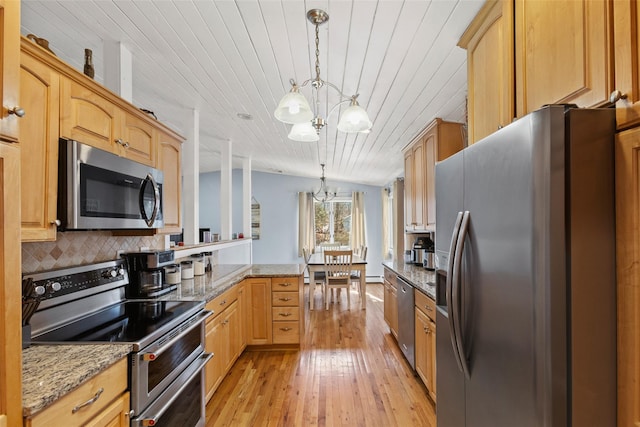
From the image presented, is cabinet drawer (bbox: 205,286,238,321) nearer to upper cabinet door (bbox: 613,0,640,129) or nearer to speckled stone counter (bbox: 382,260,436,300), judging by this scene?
speckled stone counter (bbox: 382,260,436,300)

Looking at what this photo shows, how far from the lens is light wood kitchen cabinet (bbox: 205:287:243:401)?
224 centimetres

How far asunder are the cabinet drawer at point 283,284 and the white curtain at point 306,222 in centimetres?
391

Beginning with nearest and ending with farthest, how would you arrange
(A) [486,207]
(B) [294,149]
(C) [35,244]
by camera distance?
1. (A) [486,207]
2. (C) [35,244]
3. (B) [294,149]

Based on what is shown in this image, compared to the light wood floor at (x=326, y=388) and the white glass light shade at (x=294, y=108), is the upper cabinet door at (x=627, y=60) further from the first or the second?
the light wood floor at (x=326, y=388)

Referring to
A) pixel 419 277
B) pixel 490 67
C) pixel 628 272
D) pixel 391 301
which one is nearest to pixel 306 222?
pixel 391 301

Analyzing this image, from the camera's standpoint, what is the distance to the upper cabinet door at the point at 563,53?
810 millimetres

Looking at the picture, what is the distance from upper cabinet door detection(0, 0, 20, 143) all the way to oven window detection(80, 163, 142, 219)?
0.62 meters

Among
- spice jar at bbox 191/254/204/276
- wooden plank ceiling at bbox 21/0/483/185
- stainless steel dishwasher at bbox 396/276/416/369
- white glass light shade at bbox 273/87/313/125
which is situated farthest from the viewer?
spice jar at bbox 191/254/204/276

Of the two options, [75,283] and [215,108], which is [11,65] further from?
[215,108]

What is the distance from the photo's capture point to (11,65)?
0.85 m

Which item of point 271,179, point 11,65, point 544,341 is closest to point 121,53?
point 11,65

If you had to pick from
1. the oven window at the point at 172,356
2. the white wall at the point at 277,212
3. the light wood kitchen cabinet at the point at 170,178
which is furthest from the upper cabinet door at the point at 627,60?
the white wall at the point at 277,212

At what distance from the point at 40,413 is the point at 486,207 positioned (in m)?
1.54

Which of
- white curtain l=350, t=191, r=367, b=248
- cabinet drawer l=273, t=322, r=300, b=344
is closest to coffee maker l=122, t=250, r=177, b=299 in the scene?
cabinet drawer l=273, t=322, r=300, b=344
